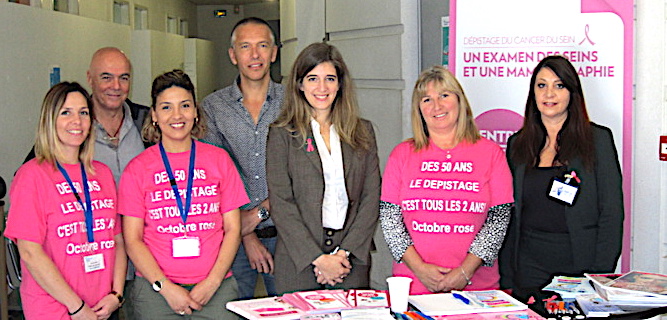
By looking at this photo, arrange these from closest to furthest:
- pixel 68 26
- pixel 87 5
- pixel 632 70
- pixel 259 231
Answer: pixel 259 231
pixel 632 70
pixel 68 26
pixel 87 5

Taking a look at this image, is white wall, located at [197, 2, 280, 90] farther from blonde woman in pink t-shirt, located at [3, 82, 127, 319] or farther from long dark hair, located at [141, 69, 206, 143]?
blonde woman in pink t-shirt, located at [3, 82, 127, 319]

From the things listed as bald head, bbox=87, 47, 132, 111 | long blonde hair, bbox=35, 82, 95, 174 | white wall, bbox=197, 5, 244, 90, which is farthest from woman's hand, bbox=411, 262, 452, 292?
white wall, bbox=197, 5, 244, 90

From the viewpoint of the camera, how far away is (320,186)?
299 cm

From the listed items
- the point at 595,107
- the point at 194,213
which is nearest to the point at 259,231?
the point at 194,213

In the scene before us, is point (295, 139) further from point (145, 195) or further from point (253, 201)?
point (145, 195)

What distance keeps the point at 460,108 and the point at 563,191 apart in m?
0.53

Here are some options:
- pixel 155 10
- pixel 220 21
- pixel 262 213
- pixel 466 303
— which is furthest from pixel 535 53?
pixel 220 21

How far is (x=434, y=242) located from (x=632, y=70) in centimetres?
134

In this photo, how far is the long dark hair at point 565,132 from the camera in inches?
120

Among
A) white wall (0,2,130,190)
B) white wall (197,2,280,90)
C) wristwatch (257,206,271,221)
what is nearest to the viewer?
wristwatch (257,206,271,221)

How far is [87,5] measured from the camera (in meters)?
10.1

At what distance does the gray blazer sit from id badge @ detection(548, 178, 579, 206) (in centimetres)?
71

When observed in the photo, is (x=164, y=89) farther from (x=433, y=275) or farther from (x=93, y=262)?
(x=433, y=275)

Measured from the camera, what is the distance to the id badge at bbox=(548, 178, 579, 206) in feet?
9.78
